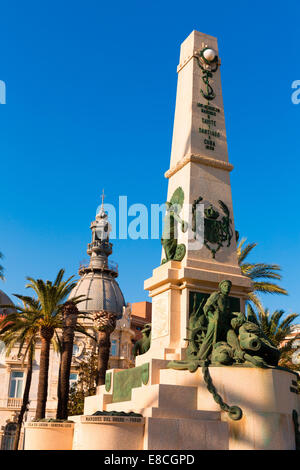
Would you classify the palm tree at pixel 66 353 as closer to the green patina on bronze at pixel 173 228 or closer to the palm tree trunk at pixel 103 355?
the palm tree trunk at pixel 103 355

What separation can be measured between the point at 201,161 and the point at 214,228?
2318mm

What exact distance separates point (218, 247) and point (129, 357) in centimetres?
4902

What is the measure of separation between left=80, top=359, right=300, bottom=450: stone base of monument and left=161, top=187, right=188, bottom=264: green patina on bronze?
415 cm

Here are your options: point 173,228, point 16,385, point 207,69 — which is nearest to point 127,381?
point 173,228

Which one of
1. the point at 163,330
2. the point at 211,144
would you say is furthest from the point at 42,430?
the point at 211,144

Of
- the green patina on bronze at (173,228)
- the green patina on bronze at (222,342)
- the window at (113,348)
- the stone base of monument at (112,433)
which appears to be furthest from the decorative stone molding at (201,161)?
the window at (113,348)

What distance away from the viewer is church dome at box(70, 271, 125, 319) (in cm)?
6612

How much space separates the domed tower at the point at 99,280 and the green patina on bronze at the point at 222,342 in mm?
49417

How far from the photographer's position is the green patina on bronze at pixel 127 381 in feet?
47.7

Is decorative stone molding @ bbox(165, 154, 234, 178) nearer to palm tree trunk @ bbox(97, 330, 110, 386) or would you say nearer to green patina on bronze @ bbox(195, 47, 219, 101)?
green patina on bronze @ bbox(195, 47, 219, 101)

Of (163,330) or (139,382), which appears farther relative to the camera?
(163,330)

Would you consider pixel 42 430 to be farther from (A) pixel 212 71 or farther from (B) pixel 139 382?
(A) pixel 212 71

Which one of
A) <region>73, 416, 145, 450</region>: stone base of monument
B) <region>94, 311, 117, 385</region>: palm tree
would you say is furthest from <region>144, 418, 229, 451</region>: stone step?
<region>94, 311, 117, 385</region>: palm tree

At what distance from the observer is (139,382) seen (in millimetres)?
14773
